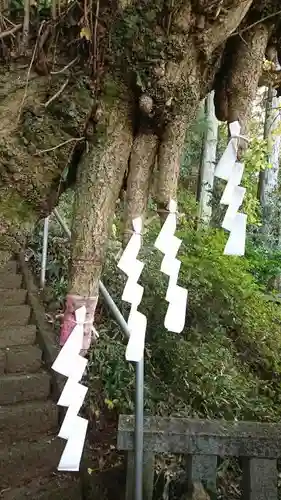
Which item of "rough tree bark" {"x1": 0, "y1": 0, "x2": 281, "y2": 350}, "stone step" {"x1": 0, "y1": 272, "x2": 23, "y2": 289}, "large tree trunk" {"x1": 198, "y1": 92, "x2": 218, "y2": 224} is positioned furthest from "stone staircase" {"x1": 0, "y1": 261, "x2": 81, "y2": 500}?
"large tree trunk" {"x1": 198, "y1": 92, "x2": 218, "y2": 224}

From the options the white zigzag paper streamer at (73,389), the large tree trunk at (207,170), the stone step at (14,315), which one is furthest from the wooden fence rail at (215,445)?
the large tree trunk at (207,170)

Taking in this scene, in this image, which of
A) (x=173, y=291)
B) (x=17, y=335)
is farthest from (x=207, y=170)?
(x=173, y=291)

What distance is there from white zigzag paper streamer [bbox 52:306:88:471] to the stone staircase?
152 centimetres

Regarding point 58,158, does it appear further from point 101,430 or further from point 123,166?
point 101,430

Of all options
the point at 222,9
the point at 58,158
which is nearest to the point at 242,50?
the point at 222,9

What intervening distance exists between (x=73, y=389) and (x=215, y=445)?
939mm

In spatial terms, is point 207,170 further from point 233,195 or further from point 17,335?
point 233,195

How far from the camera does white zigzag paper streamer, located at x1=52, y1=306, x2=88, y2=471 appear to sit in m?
1.07

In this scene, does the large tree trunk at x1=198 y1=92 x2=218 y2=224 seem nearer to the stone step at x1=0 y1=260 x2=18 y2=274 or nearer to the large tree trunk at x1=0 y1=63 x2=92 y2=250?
the stone step at x1=0 y1=260 x2=18 y2=274

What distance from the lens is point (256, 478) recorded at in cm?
176

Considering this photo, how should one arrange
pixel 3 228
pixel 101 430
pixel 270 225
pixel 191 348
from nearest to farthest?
pixel 3 228 < pixel 101 430 < pixel 191 348 < pixel 270 225

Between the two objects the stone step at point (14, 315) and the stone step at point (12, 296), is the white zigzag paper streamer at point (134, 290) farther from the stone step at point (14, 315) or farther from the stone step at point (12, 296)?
the stone step at point (12, 296)

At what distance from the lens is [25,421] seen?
2676mm

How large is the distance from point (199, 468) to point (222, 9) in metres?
1.63
